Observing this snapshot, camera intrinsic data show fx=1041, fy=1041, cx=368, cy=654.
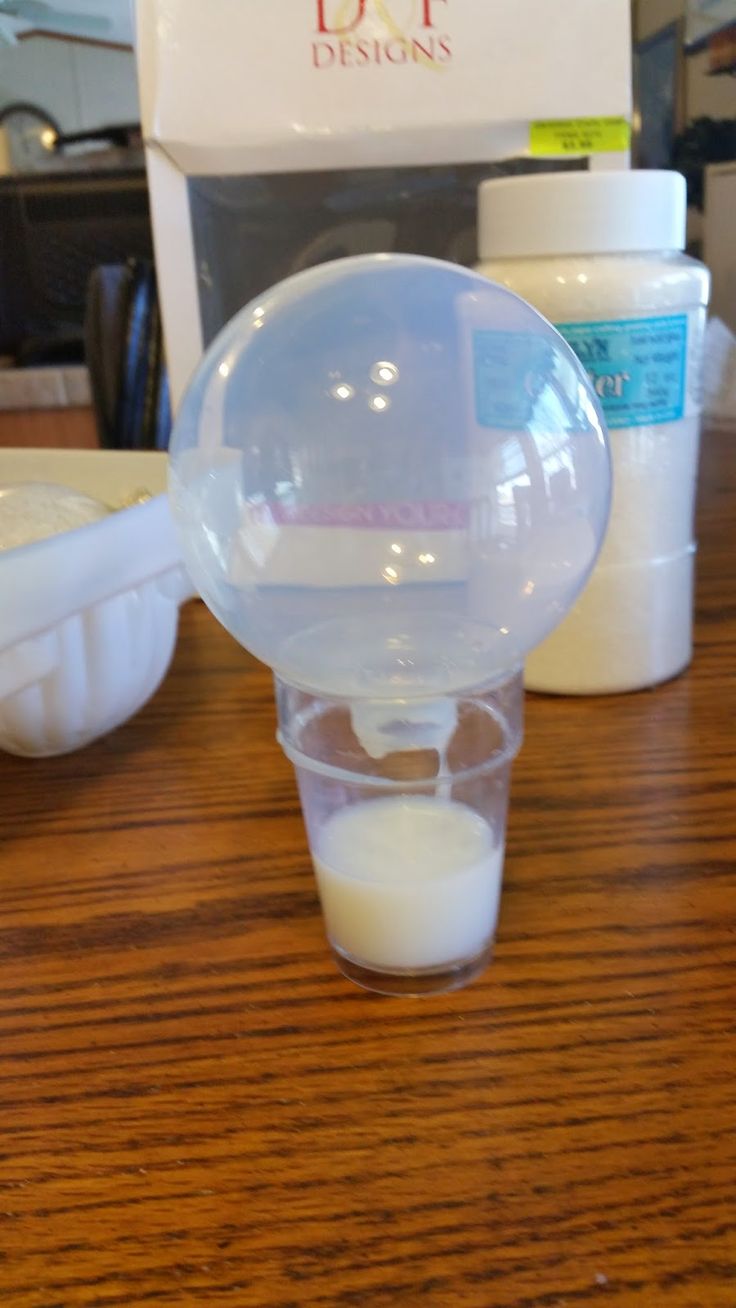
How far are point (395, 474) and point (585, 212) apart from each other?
6.7 inches

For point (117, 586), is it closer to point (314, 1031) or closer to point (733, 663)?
point (314, 1031)

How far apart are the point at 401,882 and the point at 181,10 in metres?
0.45

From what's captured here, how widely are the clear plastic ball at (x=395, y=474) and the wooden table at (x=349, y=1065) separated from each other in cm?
8

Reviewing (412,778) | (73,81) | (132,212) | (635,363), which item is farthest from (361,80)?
(73,81)

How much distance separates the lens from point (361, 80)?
51 centimetres

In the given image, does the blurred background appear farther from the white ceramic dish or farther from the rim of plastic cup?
the rim of plastic cup

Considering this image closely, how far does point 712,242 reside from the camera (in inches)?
47.8

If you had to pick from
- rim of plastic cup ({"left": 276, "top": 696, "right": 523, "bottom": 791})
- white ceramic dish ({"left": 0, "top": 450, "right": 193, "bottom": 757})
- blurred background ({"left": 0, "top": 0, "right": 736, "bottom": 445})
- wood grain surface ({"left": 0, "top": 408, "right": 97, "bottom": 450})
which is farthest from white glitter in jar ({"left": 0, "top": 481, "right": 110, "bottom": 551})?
wood grain surface ({"left": 0, "top": 408, "right": 97, "bottom": 450})

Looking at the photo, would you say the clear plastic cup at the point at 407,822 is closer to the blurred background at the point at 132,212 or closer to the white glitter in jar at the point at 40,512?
the white glitter in jar at the point at 40,512

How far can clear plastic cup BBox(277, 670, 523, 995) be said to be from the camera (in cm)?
27

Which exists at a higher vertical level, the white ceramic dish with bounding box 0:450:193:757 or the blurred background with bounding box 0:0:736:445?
the blurred background with bounding box 0:0:736:445

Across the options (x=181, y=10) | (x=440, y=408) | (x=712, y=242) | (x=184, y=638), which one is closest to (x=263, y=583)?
(x=440, y=408)

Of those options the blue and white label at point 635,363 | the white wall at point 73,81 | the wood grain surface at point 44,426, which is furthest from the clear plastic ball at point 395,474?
the white wall at point 73,81

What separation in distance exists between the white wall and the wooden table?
2.10m
